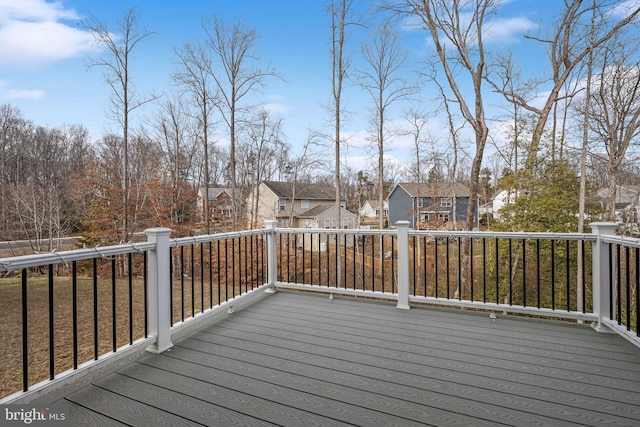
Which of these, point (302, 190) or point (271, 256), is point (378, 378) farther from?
point (302, 190)

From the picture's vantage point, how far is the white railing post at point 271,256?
440 centimetres

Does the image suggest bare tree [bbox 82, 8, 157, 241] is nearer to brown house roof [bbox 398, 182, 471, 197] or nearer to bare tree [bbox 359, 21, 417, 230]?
bare tree [bbox 359, 21, 417, 230]

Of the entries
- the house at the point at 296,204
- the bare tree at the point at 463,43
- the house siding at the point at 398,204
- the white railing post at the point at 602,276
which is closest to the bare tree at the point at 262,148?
the house at the point at 296,204

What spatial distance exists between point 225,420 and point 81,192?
14371mm

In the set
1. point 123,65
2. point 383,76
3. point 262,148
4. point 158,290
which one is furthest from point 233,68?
point 158,290

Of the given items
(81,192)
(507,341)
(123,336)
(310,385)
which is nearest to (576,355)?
(507,341)

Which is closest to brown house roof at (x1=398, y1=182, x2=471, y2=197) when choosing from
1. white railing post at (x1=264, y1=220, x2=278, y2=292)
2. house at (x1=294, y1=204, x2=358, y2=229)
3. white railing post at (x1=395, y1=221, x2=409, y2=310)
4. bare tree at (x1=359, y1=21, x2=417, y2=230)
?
bare tree at (x1=359, y1=21, x2=417, y2=230)

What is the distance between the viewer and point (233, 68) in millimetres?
12727

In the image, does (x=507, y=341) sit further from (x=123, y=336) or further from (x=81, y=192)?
(x=81, y=192)

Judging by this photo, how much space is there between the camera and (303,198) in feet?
79.9

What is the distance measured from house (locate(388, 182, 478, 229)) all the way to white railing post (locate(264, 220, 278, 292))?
40.2 feet

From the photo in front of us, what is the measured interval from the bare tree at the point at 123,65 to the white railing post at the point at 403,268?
11.8 meters

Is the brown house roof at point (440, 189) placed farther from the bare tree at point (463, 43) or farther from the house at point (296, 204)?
the house at point (296, 204)

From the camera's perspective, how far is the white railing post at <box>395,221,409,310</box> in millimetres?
3680
